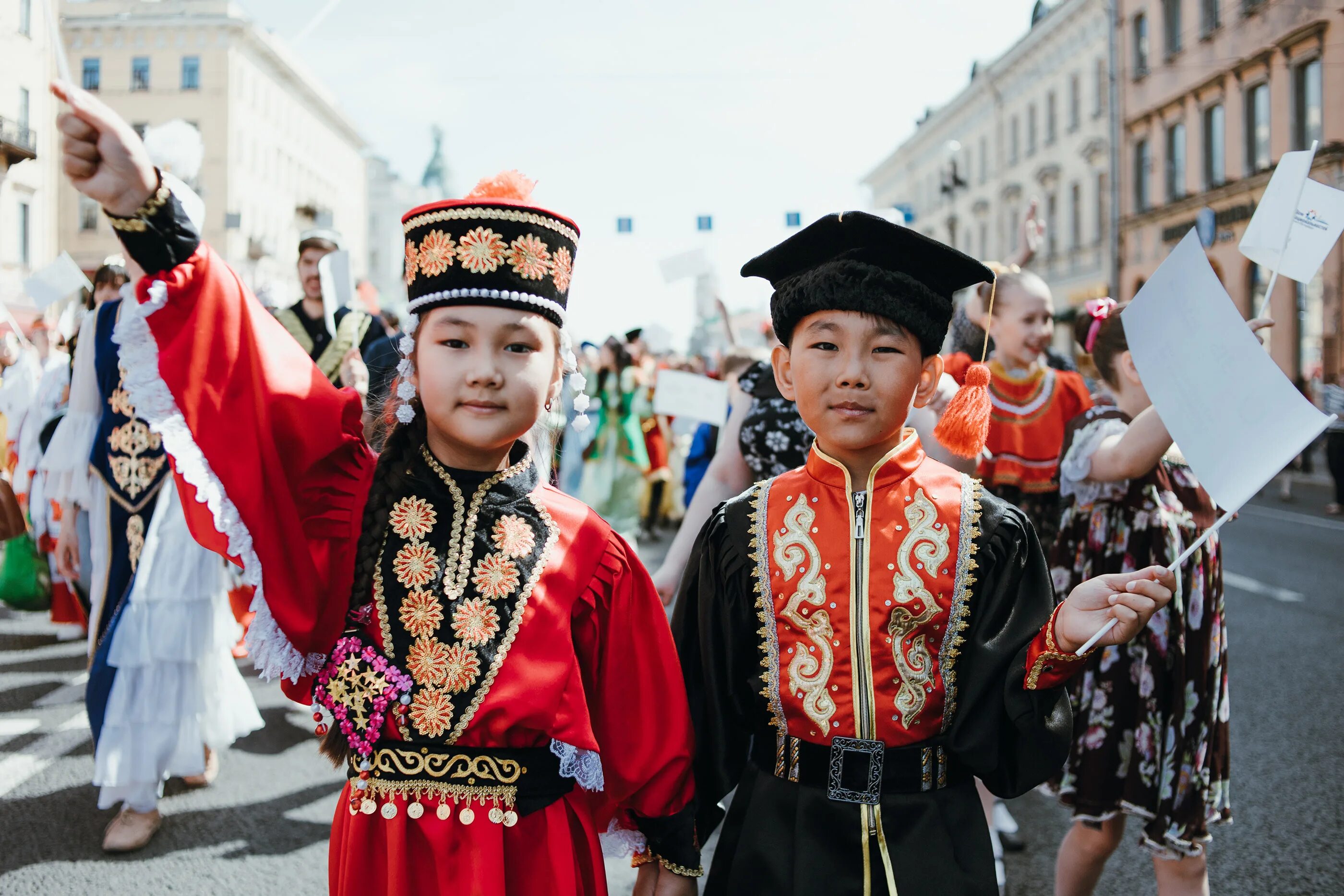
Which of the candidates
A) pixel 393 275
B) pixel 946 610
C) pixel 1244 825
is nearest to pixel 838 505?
pixel 946 610

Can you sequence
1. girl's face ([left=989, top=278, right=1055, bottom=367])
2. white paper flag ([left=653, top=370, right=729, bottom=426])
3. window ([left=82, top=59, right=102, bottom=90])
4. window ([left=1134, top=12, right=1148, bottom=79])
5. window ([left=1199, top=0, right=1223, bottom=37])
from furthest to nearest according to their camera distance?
window ([left=1134, top=12, right=1148, bottom=79])
window ([left=1199, top=0, right=1223, bottom=37])
white paper flag ([left=653, top=370, right=729, bottom=426])
window ([left=82, top=59, right=102, bottom=90])
girl's face ([left=989, top=278, right=1055, bottom=367])

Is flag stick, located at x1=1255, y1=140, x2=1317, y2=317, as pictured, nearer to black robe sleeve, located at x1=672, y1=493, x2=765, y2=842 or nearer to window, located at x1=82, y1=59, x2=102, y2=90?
black robe sleeve, located at x1=672, y1=493, x2=765, y2=842

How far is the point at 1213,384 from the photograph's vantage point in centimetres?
174

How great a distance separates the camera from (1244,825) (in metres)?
3.77

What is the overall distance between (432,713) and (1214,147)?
28530 millimetres

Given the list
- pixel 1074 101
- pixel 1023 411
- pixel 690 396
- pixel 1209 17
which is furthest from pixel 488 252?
pixel 1074 101

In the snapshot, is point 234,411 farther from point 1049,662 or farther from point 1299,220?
point 1299,220

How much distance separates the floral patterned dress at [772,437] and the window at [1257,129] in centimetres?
2370

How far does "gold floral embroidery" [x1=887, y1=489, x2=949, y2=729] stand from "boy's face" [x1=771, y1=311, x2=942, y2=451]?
227mm

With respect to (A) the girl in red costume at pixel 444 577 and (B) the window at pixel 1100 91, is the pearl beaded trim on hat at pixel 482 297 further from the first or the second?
(B) the window at pixel 1100 91

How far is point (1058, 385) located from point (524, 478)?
108 inches

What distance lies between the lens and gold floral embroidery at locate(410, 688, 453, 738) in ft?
6.10

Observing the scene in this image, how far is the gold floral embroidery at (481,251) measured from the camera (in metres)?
1.92

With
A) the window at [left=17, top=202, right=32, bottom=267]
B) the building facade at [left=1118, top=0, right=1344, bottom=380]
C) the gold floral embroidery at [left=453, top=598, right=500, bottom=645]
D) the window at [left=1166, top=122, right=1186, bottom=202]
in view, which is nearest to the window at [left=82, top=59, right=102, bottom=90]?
the gold floral embroidery at [left=453, top=598, right=500, bottom=645]
